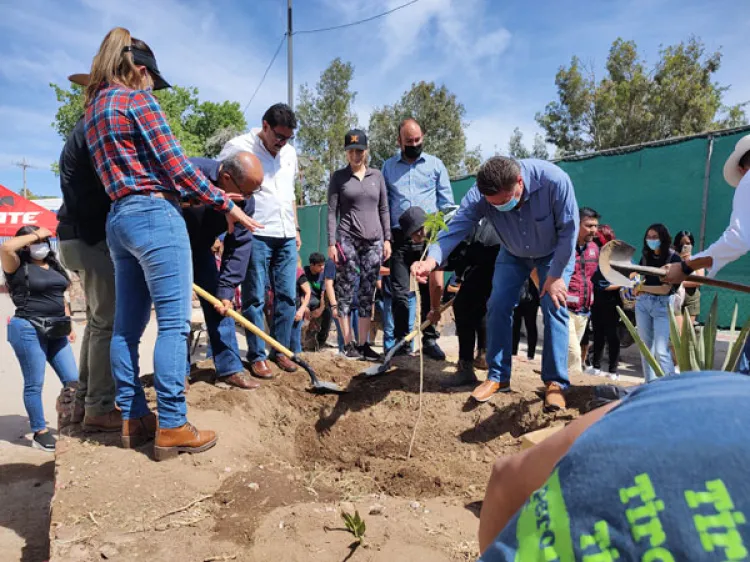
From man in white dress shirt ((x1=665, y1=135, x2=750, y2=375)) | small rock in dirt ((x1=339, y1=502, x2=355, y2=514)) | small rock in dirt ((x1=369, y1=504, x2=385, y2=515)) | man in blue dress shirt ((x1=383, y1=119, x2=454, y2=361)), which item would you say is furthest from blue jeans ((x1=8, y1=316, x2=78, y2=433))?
man in white dress shirt ((x1=665, y1=135, x2=750, y2=375))

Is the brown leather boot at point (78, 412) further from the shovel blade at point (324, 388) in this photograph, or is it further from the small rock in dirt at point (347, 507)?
the small rock in dirt at point (347, 507)

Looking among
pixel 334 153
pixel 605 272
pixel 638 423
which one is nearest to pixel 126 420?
pixel 638 423

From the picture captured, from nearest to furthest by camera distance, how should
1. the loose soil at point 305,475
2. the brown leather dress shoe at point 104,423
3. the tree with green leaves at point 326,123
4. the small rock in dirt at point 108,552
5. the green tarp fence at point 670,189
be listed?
the small rock in dirt at point 108,552, the loose soil at point 305,475, the brown leather dress shoe at point 104,423, the green tarp fence at point 670,189, the tree with green leaves at point 326,123

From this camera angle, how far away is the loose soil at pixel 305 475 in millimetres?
1973

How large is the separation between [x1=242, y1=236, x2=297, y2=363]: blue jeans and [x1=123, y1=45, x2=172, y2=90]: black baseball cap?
4.56 feet

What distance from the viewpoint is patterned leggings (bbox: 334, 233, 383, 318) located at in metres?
4.52

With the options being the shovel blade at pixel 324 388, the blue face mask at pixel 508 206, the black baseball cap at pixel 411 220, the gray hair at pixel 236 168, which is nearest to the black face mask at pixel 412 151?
the black baseball cap at pixel 411 220

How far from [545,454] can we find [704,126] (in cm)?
2416

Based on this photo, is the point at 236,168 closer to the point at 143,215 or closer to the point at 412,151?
the point at 143,215

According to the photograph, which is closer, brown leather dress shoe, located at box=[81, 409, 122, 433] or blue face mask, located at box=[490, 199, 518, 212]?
brown leather dress shoe, located at box=[81, 409, 122, 433]

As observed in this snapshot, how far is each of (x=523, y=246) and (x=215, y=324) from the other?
2.25 meters

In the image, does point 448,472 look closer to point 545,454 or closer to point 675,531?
point 545,454

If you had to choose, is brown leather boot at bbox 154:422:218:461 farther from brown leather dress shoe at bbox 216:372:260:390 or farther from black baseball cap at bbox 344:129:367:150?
black baseball cap at bbox 344:129:367:150

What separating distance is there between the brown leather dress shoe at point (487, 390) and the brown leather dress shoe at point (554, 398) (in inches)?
12.4
